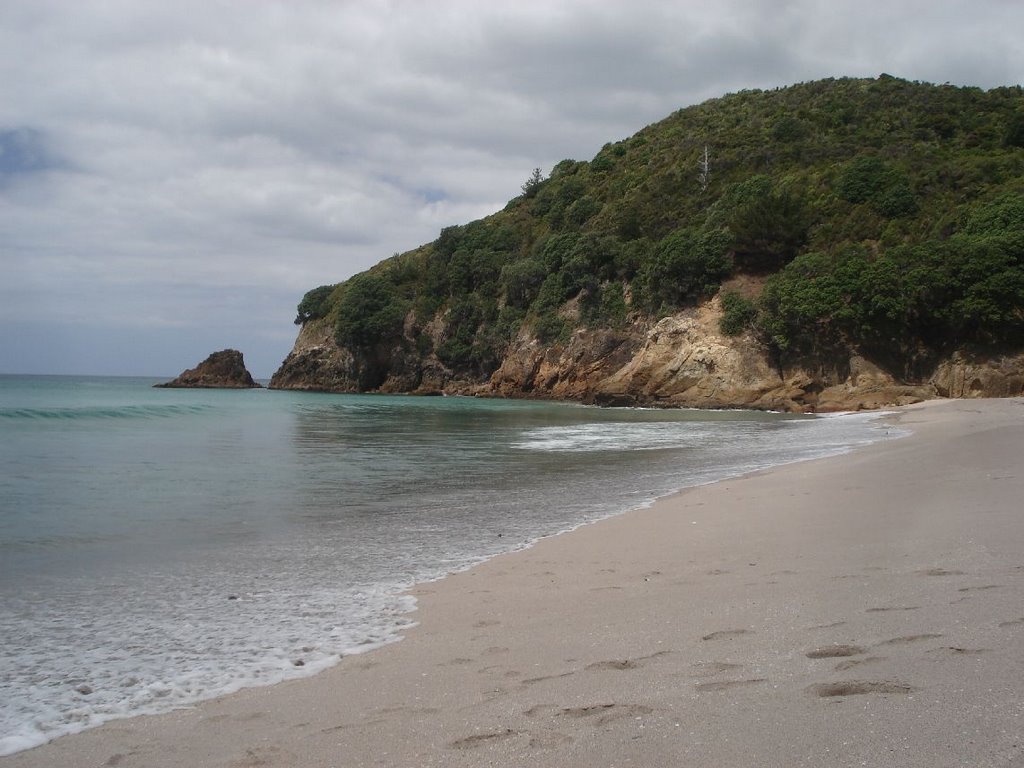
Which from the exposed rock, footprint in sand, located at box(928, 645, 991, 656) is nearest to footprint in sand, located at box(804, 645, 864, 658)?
footprint in sand, located at box(928, 645, 991, 656)

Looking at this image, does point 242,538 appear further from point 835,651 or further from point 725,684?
point 835,651

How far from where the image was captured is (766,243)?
154 feet

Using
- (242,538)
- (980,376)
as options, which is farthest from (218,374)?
(242,538)

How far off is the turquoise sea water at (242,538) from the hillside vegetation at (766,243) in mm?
22899

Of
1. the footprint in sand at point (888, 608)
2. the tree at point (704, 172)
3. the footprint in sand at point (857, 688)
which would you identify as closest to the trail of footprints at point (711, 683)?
the footprint in sand at point (857, 688)

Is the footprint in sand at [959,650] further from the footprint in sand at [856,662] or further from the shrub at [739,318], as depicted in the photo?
the shrub at [739,318]

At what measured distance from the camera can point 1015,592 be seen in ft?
13.5

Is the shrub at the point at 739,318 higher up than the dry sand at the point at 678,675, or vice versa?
the shrub at the point at 739,318

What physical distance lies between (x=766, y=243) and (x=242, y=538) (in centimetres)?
4538

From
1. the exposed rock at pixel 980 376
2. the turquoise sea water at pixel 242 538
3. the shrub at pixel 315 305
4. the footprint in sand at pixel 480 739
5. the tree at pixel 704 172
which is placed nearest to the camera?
the footprint in sand at pixel 480 739

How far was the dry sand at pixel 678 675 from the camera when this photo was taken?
270cm

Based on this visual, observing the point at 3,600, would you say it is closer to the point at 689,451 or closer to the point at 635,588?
the point at 635,588

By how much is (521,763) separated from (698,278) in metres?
47.9

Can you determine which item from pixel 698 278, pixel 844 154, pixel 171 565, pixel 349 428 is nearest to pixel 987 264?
pixel 698 278
